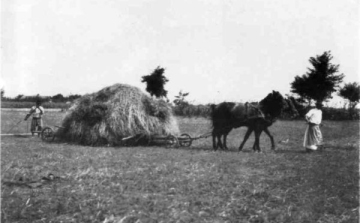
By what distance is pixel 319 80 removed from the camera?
61406mm

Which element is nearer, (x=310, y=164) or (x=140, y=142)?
(x=310, y=164)

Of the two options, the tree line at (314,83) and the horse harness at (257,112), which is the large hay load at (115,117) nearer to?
the horse harness at (257,112)

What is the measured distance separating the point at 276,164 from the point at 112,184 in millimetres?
5336

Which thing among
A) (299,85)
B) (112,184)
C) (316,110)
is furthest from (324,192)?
(299,85)

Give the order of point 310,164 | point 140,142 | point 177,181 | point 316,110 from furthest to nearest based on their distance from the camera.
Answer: point 140,142 → point 316,110 → point 310,164 → point 177,181

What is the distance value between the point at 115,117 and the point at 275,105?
6.57 meters

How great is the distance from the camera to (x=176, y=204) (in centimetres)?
662

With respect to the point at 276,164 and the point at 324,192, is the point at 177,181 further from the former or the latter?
the point at 276,164

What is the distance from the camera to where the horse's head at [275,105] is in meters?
15.3

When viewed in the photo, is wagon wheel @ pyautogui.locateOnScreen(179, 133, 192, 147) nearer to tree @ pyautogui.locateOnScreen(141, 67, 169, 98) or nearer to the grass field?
the grass field

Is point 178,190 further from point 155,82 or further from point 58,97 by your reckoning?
point 58,97

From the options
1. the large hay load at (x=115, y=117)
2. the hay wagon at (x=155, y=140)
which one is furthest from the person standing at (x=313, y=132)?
the large hay load at (x=115, y=117)

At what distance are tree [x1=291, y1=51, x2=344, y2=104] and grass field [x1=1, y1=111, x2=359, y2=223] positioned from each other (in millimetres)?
52122

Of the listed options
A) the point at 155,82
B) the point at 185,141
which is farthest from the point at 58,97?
the point at 185,141
